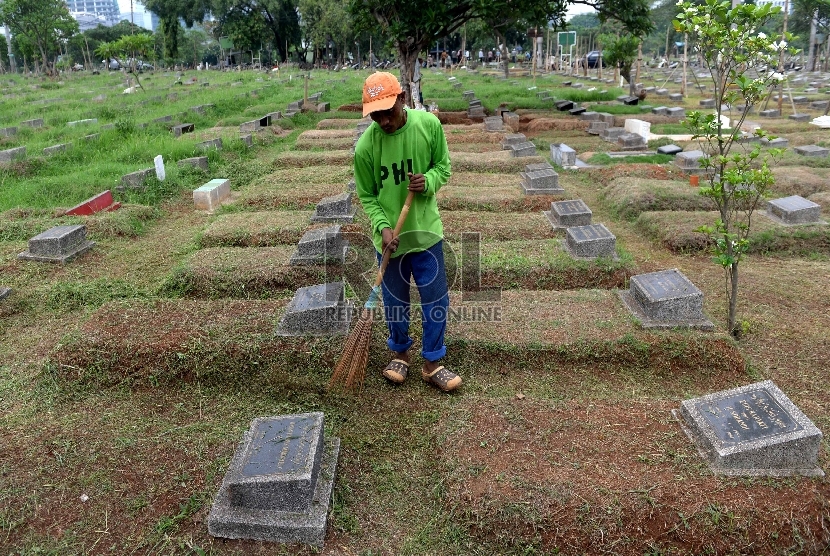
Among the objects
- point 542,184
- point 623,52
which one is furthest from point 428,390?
point 623,52

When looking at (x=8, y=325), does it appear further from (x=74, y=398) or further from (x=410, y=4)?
(x=410, y=4)

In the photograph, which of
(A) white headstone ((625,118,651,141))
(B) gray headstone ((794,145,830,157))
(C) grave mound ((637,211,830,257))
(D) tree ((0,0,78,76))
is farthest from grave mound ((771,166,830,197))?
(D) tree ((0,0,78,76))

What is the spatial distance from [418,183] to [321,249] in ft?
9.06

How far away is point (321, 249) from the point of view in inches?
236

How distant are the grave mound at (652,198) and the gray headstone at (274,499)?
20.9 feet

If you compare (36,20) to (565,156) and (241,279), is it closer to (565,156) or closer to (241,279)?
(565,156)

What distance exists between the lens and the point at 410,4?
1466 cm

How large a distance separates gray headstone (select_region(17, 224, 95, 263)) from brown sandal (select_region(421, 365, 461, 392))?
4.65 m

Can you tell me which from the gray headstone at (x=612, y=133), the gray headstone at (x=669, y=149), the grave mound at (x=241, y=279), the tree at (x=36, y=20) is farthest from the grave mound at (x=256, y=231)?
the tree at (x=36, y=20)

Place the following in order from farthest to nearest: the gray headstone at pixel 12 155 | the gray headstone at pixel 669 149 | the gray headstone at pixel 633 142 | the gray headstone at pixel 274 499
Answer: the gray headstone at pixel 633 142 → the gray headstone at pixel 669 149 → the gray headstone at pixel 12 155 → the gray headstone at pixel 274 499

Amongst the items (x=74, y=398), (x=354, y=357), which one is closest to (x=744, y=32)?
(x=354, y=357)

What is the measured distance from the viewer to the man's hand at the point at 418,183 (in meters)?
3.42

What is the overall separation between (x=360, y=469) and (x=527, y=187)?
614 cm

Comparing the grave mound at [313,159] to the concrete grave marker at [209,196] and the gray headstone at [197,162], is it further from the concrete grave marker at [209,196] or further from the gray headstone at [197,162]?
the concrete grave marker at [209,196]
